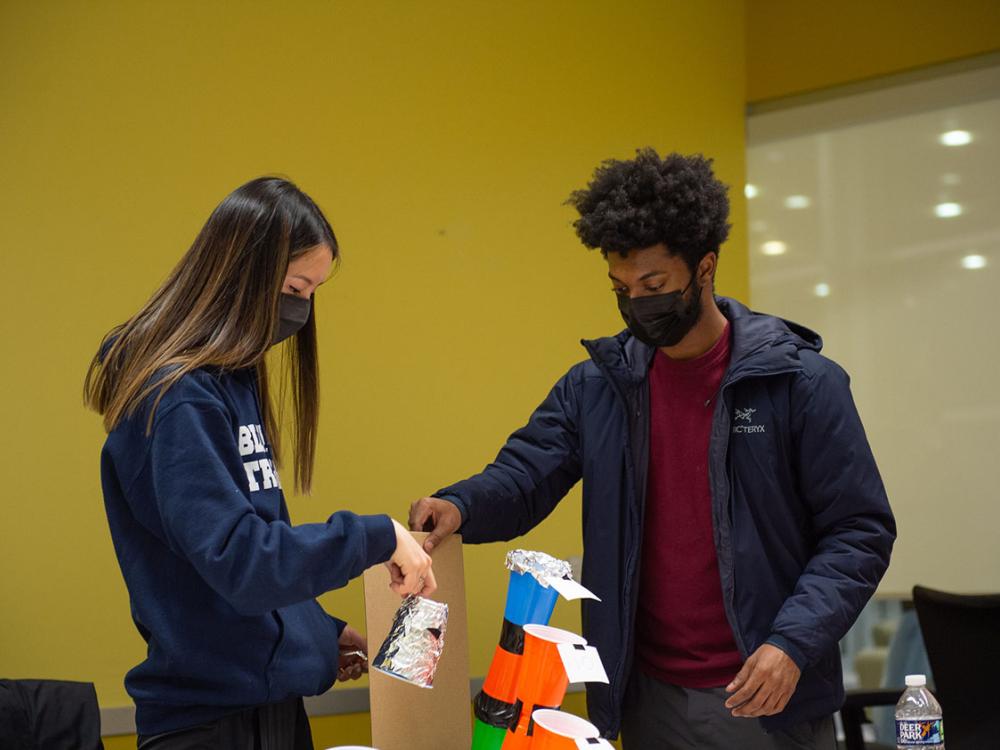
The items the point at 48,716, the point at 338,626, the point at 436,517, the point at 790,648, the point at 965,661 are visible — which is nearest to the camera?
the point at 790,648

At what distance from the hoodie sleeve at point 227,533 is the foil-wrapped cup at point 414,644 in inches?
5.5

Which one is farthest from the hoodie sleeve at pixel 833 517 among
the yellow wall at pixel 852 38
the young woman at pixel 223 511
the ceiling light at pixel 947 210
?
the yellow wall at pixel 852 38

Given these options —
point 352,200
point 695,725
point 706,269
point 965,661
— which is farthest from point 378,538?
point 965,661

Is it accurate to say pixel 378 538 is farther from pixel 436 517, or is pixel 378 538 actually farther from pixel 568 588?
pixel 436 517

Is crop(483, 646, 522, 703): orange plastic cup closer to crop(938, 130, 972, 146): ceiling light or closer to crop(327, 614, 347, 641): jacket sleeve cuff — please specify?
crop(327, 614, 347, 641): jacket sleeve cuff

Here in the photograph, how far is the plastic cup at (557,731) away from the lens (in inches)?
52.8

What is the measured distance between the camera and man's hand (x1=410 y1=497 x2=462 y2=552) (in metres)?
2.05

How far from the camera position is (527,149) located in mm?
3293

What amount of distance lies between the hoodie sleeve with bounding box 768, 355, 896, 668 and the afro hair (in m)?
0.35

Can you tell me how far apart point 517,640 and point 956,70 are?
8.67 feet

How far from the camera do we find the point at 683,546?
2078 mm

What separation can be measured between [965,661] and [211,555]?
6.91ft

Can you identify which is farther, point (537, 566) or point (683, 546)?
point (683, 546)

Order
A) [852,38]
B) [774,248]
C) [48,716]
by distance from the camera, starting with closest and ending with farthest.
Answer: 1. [48,716]
2. [852,38]
3. [774,248]
